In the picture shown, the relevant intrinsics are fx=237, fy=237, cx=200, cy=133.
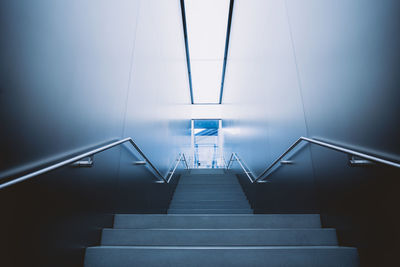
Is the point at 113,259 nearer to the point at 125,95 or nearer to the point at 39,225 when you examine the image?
the point at 39,225

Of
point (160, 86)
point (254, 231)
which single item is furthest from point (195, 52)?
point (254, 231)

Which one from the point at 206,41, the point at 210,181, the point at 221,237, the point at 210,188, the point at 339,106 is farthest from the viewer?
the point at 206,41

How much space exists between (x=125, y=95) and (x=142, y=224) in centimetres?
141

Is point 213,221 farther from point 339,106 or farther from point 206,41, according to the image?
point 206,41

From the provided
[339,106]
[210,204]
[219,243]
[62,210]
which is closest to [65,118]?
[62,210]

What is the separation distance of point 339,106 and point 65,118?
6.68 ft

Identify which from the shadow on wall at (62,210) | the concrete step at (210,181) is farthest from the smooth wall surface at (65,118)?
the concrete step at (210,181)

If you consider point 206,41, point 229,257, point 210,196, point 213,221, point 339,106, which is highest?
point 206,41

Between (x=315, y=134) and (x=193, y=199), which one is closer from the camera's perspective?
(x=315, y=134)

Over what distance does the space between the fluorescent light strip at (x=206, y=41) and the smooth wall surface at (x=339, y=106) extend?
2.62m

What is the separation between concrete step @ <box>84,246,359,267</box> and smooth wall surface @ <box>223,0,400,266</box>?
0.25 m

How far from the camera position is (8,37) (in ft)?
3.55

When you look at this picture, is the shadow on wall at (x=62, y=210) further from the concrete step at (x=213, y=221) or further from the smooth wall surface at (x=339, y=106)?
the smooth wall surface at (x=339, y=106)

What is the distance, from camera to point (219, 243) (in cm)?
200
